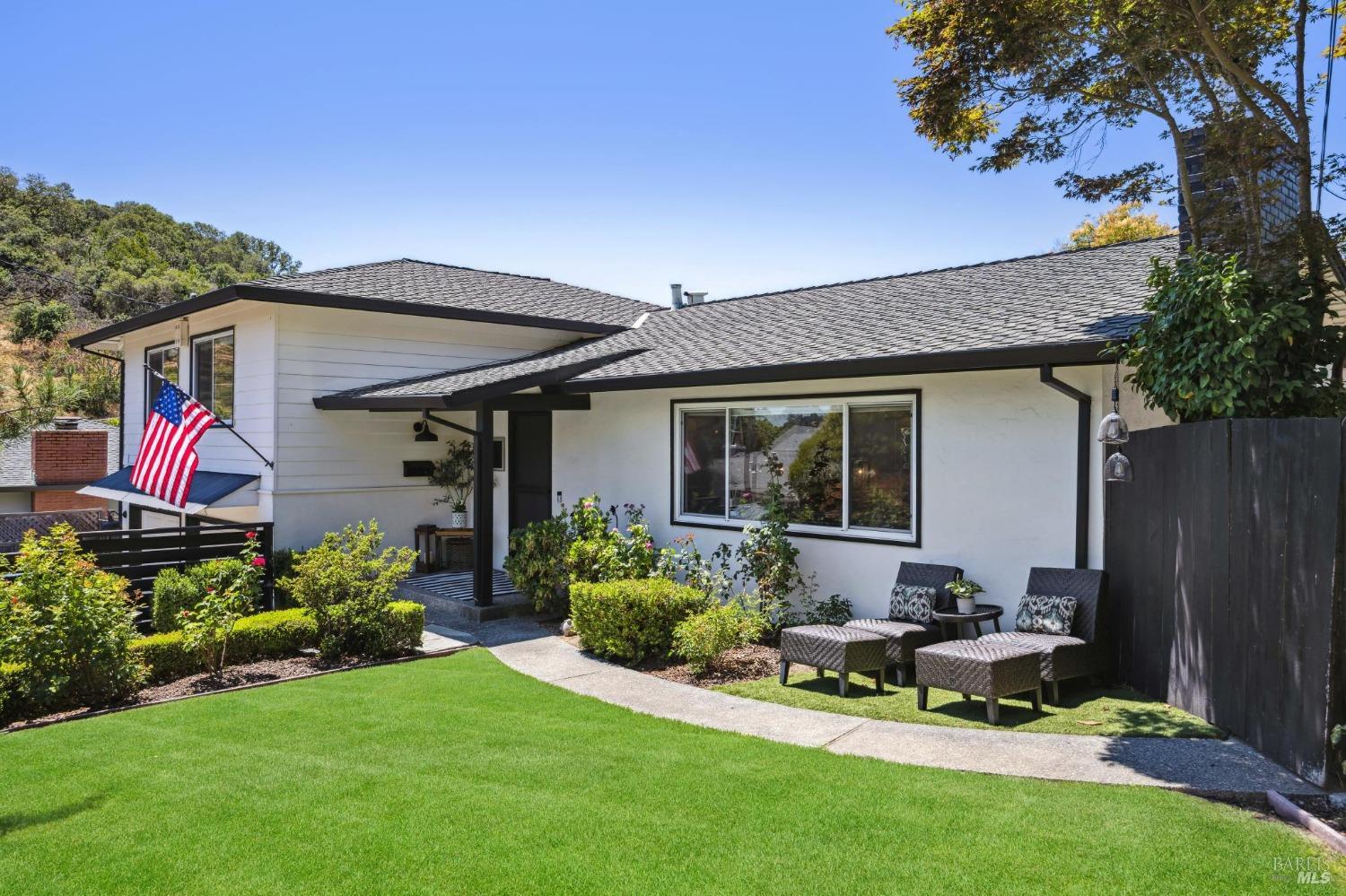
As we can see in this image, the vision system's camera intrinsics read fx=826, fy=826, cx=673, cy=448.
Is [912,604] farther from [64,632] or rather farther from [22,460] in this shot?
Answer: [22,460]

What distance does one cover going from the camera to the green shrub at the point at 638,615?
8336mm

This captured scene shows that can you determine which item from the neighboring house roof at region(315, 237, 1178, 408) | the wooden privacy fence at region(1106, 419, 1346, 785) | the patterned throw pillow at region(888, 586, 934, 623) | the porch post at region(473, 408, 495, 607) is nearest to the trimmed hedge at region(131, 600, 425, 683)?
the porch post at region(473, 408, 495, 607)

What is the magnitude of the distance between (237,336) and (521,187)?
6.64m

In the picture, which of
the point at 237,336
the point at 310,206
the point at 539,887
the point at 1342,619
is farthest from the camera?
the point at 310,206

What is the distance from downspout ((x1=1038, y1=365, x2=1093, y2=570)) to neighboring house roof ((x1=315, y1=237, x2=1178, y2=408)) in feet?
1.62

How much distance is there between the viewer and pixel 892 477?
8.66 metres

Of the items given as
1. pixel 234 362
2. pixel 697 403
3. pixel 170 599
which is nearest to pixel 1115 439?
pixel 697 403

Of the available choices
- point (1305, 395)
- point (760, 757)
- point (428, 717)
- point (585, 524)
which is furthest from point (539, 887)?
point (585, 524)

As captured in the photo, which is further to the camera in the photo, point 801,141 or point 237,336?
point 801,141

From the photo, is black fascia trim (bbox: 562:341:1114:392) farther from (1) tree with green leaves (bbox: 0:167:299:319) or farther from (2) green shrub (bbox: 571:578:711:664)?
(1) tree with green leaves (bbox: 0:167:299:319)

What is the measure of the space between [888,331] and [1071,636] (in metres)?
3.83

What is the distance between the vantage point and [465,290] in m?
15.3

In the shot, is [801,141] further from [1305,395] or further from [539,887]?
[539,887]

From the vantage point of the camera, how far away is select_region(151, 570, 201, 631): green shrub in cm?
963
